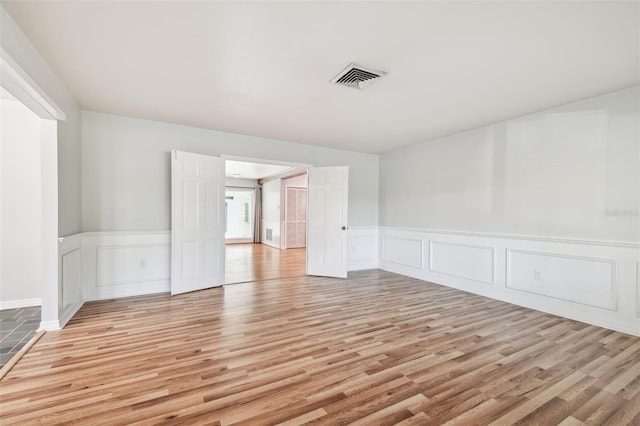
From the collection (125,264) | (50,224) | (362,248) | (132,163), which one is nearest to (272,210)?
(362,248)

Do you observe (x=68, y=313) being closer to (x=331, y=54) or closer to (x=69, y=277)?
(x=69, y=277)

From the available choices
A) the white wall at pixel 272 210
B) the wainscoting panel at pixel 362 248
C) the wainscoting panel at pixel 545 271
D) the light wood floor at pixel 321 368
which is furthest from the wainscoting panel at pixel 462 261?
the white wall at pixel 272 210

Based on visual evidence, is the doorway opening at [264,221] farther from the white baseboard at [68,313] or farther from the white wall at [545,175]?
the white wall at [545,175]

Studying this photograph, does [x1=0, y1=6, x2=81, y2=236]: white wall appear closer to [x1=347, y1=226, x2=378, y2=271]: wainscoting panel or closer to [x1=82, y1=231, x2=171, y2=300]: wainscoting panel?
[x1=82, y1=231, x2=171, y2=300]: wainscoting panel

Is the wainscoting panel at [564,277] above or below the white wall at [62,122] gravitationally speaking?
below

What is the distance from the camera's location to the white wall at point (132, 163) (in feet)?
12.1

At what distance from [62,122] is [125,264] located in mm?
1920

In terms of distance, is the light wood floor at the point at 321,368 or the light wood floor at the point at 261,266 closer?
the light wood floor at the point at 321,368

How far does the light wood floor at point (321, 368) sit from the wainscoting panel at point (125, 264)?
18.3 inches

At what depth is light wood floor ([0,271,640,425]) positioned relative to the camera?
1656 mm

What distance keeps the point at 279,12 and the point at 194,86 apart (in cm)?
151

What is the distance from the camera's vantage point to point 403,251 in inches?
215

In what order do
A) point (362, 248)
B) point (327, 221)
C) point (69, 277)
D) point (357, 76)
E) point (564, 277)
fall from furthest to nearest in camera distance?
point (362, 248)
point (327, 221)
point (564, 277)
point (69, 277)
point (357, 76)

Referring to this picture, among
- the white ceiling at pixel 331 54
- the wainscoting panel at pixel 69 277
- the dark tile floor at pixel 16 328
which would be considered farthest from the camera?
the wainscoting panel at pixel 69 277
